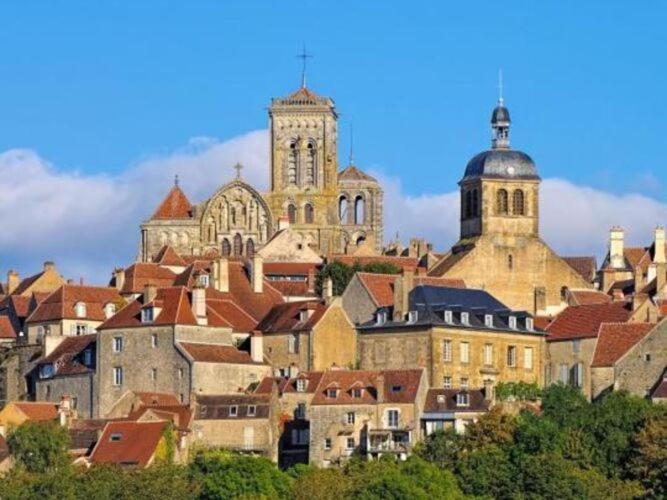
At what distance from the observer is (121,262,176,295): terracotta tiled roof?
469ft

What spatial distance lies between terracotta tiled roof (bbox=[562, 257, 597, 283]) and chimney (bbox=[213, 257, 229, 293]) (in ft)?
77.3

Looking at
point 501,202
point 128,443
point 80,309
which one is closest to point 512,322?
point 501,202

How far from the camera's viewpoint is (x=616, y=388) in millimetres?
125750

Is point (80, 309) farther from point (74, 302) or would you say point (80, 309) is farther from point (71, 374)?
point (71, 374)

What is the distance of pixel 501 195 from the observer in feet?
457

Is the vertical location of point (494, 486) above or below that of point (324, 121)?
below

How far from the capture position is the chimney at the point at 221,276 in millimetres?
136125

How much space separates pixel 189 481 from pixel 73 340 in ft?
58.4

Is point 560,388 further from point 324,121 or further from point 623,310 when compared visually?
point 324,121

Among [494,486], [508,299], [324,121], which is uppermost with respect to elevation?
[324,121]

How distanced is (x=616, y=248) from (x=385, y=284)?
87.3 feet

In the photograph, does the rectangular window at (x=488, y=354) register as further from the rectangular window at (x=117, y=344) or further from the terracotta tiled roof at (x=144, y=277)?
the terracotta tiled roof at (x=144, y=277)

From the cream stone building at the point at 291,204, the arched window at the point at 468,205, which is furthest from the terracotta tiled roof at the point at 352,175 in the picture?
the arched window at the point at 468,205

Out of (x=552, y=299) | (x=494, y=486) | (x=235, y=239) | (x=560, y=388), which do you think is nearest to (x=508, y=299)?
(x=552, y=299)
